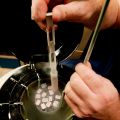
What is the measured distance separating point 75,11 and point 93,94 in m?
0.35

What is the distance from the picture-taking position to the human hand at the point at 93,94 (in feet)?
2.10

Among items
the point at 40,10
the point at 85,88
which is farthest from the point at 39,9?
the point at 85,88

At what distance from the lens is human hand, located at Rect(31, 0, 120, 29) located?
804 millimetres

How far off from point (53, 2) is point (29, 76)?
0.99 feet

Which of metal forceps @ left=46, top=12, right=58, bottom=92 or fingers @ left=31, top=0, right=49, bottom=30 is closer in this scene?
metal forceps @ left=46, top=12, right=58, bottom=92

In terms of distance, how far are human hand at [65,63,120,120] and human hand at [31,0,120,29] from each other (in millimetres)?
237

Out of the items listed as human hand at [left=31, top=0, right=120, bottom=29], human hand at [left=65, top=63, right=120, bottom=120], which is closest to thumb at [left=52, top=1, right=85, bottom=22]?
human hand at [left=31, top=0, right=120, bottom=29]

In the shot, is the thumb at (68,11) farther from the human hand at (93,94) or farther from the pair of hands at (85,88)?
the human hand at (93,94)

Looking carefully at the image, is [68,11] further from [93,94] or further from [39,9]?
[93,94]

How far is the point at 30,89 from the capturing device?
3.05ft

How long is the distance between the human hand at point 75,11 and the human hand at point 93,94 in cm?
24

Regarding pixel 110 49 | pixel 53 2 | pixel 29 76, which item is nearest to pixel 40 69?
pixel 29 76

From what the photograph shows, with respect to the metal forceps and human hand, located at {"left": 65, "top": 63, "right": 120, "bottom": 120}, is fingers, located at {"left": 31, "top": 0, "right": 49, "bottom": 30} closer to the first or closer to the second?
the metal forceps

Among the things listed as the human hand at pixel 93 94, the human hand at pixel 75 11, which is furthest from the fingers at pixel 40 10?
the human hand at pixel 93 94
